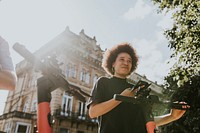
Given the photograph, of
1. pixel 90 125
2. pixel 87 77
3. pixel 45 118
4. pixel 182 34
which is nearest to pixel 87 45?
pixel 87 77

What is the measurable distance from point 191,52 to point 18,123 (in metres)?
18.4

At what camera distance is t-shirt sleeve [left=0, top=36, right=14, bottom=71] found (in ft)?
5.38

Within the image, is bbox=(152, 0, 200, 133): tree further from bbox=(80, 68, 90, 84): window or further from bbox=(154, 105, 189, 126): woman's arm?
bbox=(80, 68, 90, 84): window

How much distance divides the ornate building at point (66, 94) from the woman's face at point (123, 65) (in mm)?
17471

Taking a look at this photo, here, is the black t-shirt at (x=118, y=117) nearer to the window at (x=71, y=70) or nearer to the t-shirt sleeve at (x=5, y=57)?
the t-shirt sleeve at (x=5, y=57)

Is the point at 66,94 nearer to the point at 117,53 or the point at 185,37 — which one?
the point at 185,37

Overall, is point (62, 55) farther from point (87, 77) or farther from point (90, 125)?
point (90, 125)

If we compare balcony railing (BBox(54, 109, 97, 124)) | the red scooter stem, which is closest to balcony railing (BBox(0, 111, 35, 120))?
balcony railing (BBox(54, 109, 97, 124))

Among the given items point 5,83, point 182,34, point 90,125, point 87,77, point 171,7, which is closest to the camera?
point 5,83

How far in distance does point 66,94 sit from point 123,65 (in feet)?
66.6

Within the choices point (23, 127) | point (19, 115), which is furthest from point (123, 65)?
point (23, 127)

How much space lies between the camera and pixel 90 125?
23781 mm

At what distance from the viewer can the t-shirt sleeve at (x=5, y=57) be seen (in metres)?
1.64

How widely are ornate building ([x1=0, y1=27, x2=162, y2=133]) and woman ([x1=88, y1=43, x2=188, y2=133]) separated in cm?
1753
